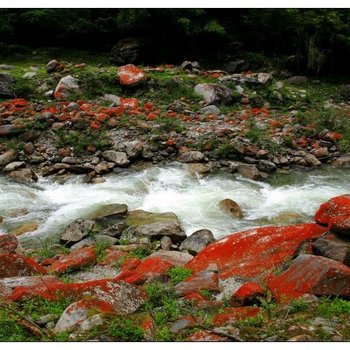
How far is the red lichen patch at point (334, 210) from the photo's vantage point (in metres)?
5.73

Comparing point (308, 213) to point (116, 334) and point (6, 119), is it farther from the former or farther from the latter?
point (6, 119)

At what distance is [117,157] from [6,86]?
516 cm

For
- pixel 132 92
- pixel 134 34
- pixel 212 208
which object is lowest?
pixel 212 208

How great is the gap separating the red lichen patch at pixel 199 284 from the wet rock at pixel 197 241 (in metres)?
1.56

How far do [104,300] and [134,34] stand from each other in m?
15.8

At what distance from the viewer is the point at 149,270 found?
5824mm

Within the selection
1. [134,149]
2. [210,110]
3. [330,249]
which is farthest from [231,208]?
[210,110]

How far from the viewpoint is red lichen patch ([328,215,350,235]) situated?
17.6ft

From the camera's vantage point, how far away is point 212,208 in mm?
8828

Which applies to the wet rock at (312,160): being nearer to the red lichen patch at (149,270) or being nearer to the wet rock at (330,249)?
the wet rock at (330,249)

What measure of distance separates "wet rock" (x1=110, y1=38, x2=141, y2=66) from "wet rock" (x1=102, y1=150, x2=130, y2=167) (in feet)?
24.9

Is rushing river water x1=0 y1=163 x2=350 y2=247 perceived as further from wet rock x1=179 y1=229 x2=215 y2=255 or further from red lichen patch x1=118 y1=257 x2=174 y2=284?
red lichen patch x1=118 y1=257 x2=174 y2=284

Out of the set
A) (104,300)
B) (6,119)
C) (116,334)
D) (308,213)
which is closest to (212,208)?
(308,213)

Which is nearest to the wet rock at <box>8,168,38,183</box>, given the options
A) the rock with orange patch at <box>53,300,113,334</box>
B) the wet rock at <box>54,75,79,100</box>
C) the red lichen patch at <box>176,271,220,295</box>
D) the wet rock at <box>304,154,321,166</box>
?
the wet rock at <box>54,75,79,100</box>
